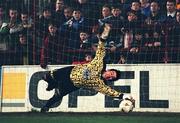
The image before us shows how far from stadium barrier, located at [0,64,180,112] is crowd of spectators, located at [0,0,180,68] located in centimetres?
18

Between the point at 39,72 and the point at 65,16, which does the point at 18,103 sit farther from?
the point at 65,16

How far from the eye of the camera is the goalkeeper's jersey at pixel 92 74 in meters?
8.95

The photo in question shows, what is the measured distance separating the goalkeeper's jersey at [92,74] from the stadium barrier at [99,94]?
12 centimetres

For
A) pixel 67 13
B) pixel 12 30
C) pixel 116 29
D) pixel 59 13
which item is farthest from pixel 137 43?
pixel 12 30

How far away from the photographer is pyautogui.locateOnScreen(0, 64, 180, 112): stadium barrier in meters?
8.61

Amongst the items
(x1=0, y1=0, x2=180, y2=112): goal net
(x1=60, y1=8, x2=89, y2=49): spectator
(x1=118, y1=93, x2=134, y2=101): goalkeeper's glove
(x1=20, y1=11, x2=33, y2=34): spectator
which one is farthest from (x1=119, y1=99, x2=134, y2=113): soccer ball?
(x1=20, y1=11, x2=33, y2=34): spectator

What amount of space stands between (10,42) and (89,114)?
1.97 m

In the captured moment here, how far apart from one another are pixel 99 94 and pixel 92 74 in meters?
0.41

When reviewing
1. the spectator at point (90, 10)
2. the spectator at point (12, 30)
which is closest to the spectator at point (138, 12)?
the spectator at point (90, 10)

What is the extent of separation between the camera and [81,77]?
9.09 metres

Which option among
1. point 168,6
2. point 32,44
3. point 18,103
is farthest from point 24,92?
point 168,6

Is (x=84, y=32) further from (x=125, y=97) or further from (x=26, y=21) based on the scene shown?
(x=125, y=97)

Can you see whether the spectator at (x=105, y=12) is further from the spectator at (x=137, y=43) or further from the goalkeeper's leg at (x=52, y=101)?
the goalkeeper's leg at (x=52, y=101)

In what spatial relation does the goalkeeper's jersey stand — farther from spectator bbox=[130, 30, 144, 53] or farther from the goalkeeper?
spectator bbox=[130, 30, 144, 53]
